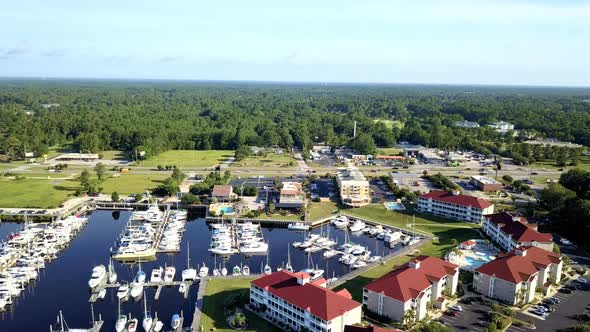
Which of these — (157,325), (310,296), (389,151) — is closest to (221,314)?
(157,325)

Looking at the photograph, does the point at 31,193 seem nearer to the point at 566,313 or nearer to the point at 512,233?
the point at 512,233

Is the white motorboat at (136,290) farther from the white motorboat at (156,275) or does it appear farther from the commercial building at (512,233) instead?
the commercial building at (512,233)

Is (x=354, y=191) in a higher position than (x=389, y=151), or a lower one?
lower

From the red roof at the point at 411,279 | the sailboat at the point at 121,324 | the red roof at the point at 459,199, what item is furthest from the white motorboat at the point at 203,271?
the red roof at the point at 459,199

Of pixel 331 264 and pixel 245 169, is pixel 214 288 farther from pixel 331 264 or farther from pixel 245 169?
pixel 245 169

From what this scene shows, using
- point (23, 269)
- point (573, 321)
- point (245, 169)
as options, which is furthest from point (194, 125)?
point (573, 321)

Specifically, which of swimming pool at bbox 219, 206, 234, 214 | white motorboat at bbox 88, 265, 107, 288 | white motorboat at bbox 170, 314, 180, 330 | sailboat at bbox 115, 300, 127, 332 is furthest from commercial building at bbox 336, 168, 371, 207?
sailboat at bbox 115, 300, 127, 332

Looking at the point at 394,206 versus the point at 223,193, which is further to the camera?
the point at 223,193
